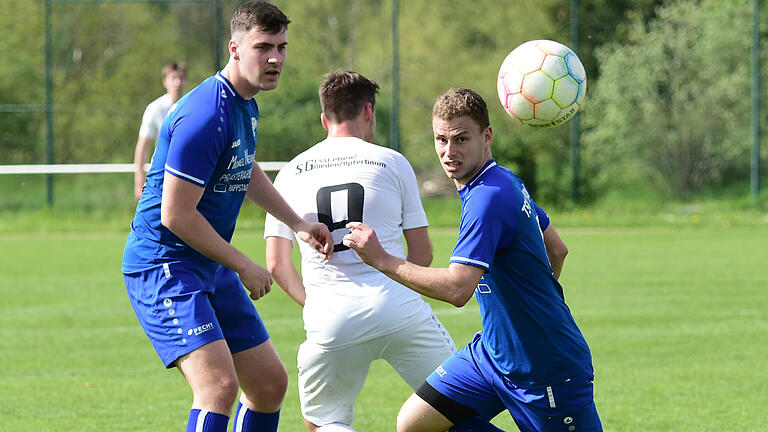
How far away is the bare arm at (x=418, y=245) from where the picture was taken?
501cm

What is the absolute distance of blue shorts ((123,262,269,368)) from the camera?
430 centimetres

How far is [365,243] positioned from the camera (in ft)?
12.8

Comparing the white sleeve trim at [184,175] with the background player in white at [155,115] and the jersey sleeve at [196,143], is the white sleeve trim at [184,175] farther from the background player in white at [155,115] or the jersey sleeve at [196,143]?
the background player in white at [155,115]

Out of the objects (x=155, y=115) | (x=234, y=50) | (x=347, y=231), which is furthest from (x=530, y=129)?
(x=234, y=50)

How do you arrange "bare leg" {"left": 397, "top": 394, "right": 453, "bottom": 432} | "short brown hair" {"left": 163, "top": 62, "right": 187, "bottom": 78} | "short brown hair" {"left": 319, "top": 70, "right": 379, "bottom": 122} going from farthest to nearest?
1. "short brown hair" {"left": 163, "top": 62, "right": 187, "bottom": 78}
2. "short brown hair" {"left": 319, "top": 70, "right": 379, "bottom": 122}
3. "bare leg" {"left": 397, "top": 394, "right": 453, "bottom": 432}

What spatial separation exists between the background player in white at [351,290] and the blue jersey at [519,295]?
66 cm

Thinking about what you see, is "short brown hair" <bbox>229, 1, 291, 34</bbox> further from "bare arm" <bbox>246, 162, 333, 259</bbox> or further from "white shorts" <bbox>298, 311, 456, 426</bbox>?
"white shorts" <bbox>298, 311, 456, 426</bbox>

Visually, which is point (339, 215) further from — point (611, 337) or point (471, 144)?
point (611, 337)

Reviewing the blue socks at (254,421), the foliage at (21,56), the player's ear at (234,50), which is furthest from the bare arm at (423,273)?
the foliage at (21,56)

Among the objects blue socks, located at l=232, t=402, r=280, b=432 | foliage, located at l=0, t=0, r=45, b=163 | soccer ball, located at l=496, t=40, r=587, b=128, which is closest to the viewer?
blue socks, located at l=232, t=402, r=280, b=432

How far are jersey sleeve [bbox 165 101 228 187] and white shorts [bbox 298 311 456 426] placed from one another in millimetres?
1065

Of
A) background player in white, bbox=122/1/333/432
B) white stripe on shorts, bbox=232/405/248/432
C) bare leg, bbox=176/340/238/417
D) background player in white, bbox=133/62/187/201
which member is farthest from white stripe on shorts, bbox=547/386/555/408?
background player in white, bbox=133/62/187/201

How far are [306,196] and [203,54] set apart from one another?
25963 millimetres

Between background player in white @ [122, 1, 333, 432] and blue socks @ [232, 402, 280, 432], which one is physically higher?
background player in white @ [122, 1, 333, 432]
